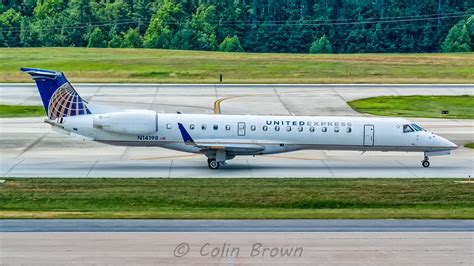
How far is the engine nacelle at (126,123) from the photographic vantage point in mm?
40562

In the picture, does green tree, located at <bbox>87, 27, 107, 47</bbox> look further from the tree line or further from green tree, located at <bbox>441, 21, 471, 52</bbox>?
green tree, located at <bbox>441, 21, 471, 52</bbox>

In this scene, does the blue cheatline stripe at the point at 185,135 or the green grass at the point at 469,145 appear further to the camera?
the green grass at the point at 469,145

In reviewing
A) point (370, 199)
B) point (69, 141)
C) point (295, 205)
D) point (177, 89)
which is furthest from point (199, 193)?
point (177, 89)

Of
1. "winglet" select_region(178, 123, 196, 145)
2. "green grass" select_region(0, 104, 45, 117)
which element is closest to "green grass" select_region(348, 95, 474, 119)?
"green grass" select_region(0, 104, 45, 117)

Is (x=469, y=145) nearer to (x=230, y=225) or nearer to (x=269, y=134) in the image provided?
(x=269, y=134)

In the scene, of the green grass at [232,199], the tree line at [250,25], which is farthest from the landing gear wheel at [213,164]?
the tree line at [250,25]

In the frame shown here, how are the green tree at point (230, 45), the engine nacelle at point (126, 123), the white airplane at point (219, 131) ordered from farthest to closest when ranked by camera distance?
the green tree at point (230, 45) < the white airplane at point (219, 131) < the engine nacelle at point (126, 123)

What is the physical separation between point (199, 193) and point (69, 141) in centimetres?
1704

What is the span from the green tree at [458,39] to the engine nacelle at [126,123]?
10876cm

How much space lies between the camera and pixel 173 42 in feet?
478

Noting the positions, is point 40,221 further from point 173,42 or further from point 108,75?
point 173,42

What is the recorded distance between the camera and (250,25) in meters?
152

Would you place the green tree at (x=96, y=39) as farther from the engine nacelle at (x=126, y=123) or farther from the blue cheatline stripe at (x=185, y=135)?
the blue cheatline stripe at (x=185, y=135)

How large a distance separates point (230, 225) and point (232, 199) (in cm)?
508
